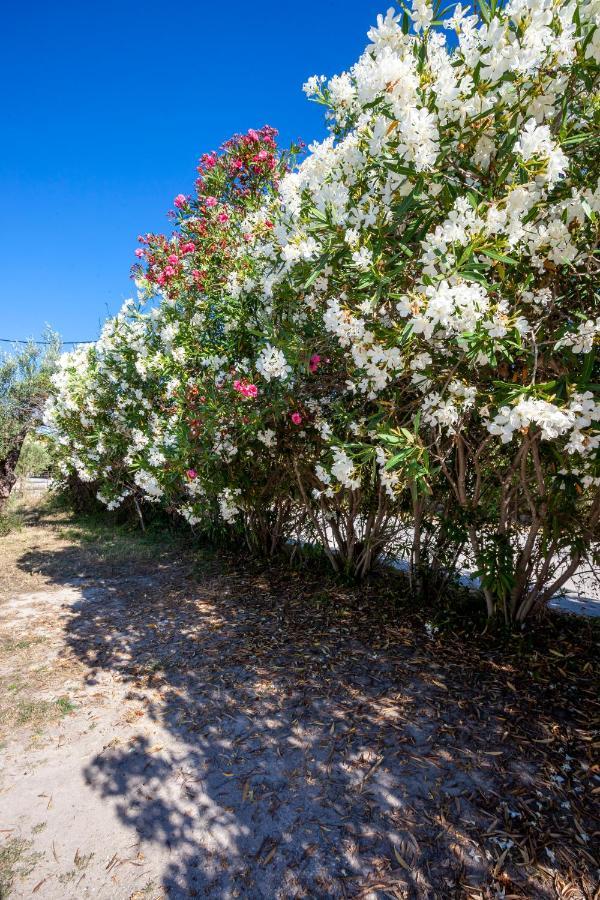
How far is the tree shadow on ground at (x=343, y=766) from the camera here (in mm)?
1989

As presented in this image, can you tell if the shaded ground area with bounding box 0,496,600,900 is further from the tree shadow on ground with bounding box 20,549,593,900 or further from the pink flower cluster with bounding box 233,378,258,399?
the pink flower cluster with bounding box 233,378,258,399

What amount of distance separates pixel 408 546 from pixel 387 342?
2.91 m

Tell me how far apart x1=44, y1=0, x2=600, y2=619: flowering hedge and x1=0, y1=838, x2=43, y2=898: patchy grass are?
2.41 m

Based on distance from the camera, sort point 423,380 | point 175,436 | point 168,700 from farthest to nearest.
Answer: point 175,436 → point 168,700 → point 423,380

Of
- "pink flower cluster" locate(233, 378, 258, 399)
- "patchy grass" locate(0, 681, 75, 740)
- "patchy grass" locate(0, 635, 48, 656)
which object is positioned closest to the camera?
"patchy grass" locate(0, 681, 75, 740)

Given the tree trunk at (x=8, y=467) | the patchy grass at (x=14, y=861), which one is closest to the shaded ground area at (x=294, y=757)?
the patchy grass at (x=14, y=861)

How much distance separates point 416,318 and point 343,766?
238 cm

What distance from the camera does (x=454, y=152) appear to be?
7.38 feet

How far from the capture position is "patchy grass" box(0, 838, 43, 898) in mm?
1982

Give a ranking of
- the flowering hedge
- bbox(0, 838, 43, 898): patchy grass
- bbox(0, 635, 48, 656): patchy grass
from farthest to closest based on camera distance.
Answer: bbox(0, 635, 48, 656): patchy grass < the flowering hedge < bbox(0, 838, 43, 898): patchy grass

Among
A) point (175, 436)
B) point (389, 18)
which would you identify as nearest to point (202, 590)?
point (175, 436)

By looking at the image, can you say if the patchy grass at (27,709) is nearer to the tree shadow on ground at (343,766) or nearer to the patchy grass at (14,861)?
the tree shadow on ground at (343,766)

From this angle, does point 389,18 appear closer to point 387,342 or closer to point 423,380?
point 387,342

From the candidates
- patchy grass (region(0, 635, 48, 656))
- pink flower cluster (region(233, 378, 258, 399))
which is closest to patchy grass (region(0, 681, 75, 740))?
patchy grass (region(0, 635, 48, 656))
